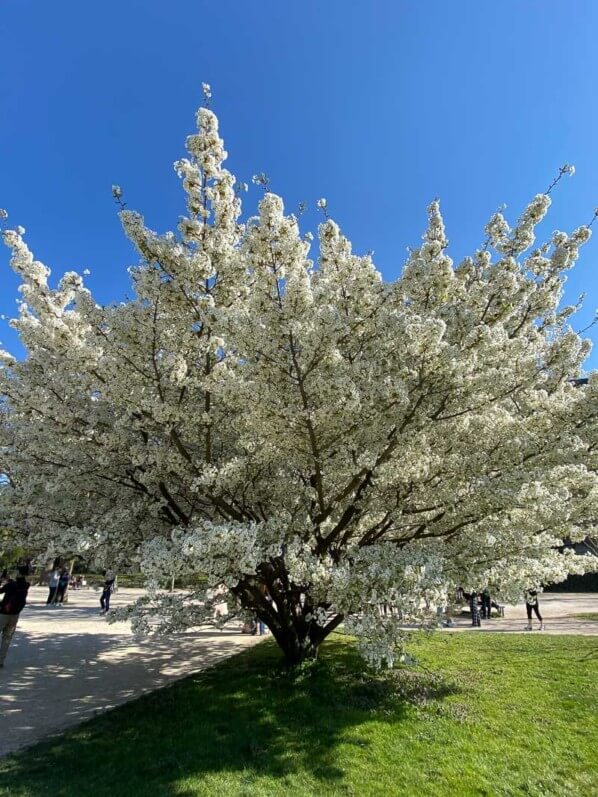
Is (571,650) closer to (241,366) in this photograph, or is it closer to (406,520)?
(406,520)

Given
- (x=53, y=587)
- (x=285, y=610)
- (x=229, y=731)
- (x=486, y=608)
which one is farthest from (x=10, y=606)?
(x=486, y=608)

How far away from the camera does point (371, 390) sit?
22.5 feet

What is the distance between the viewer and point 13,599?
11.3m

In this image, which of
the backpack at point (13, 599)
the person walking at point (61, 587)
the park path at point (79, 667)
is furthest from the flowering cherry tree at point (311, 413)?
the person walking at point (61, 587)

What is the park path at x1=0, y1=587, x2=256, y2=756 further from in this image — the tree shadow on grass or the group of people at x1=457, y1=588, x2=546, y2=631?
the group of people at x1=457, y1=588, x2=546, y2=631

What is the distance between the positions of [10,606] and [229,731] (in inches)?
263

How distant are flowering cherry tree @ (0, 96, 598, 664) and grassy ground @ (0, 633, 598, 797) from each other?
139 centimetres

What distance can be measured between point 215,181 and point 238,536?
5.53 meters

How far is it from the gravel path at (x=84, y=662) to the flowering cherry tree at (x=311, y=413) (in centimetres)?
276

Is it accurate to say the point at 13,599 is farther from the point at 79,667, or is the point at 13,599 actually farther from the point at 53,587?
the point at 53,587

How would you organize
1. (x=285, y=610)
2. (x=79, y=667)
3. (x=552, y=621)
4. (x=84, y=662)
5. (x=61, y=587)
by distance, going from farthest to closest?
1. (x=61, y=587)
2. (x=552, y=621)
3. (x=84, y=662)
4. (x=79, y=667)
5. (x=285, y=610)

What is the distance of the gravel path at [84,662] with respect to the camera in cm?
861

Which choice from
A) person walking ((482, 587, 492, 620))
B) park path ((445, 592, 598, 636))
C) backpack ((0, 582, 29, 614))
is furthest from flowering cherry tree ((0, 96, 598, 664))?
person walking ((482, 587, 492, 620))

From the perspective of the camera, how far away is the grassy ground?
6137 millimetres
